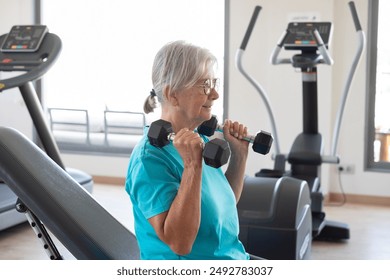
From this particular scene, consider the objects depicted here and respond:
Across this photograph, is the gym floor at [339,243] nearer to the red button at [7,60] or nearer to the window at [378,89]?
the window at [378,89]

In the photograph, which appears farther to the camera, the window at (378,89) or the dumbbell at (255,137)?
the window at (378,89)

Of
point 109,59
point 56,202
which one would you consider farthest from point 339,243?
point 109,59

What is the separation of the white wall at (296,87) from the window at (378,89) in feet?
0.22

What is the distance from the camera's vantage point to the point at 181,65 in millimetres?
1458

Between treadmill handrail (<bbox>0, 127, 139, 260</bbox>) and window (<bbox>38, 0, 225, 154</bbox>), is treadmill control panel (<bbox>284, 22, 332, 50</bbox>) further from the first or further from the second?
treadmill handrail (<bbox>0, 127, 139, 260</bbox>)

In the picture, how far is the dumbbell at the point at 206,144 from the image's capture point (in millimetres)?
1322

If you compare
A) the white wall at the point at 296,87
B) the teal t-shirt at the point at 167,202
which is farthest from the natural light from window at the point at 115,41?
the teal t-shirt at the point at 167,202

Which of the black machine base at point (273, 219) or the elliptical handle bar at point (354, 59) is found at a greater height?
the elliptical handle bar at point (354, 59)

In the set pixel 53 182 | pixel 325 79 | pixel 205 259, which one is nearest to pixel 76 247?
pixel 53 182

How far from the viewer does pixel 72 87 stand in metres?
5.86

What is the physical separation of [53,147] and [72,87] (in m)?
2.36

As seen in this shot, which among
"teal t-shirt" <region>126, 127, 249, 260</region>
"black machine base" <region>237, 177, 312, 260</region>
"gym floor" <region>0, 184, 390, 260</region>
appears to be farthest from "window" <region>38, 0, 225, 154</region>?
"teal t-shirt" <region>126, 127, 249, 260</region>
